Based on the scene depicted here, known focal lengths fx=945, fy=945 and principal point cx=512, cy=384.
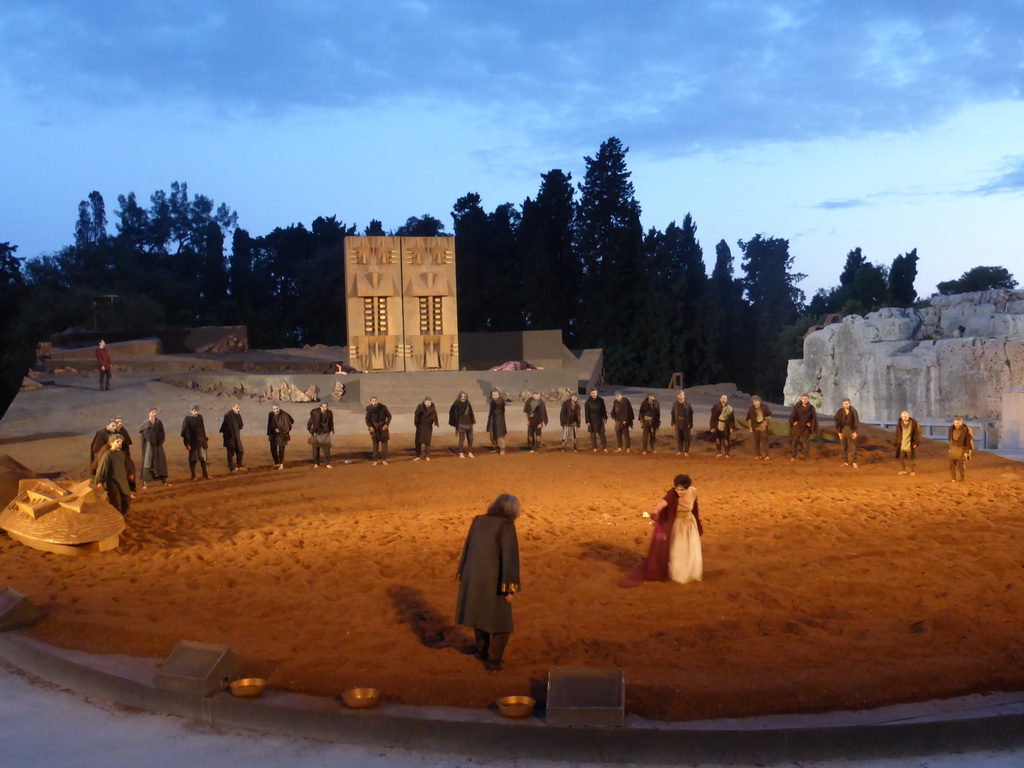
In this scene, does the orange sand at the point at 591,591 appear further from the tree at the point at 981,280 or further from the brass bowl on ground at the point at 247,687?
the tree at the point at 981,280

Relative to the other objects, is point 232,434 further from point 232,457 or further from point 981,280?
point 981,280

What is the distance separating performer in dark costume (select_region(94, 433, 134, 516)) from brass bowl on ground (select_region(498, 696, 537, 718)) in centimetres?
890

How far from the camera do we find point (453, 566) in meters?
10.9

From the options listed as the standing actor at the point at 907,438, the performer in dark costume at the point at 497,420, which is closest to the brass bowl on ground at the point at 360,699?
the standing actor at the point at 907,438

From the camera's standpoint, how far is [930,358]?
112ft

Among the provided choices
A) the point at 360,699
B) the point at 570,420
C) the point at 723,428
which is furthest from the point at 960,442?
the point at 360,699

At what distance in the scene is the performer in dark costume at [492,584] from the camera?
7.25 m

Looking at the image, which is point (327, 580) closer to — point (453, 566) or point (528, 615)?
point (453, 566)

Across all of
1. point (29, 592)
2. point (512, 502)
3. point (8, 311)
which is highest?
point (8, 311)

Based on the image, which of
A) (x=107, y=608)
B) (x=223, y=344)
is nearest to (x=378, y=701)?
(x=107, y=608)

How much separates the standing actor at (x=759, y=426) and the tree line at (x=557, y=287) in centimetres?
2899

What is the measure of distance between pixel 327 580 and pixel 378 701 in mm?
3962

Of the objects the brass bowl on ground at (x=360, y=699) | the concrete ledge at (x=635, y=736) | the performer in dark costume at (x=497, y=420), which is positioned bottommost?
the concrete ledge at (x=635, y=736)

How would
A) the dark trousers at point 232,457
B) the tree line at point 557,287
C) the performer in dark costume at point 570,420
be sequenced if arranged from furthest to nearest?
the tree line at point 557,287 → the performer in dark costume at point 570,420 → the dark trousers at point 232,457
